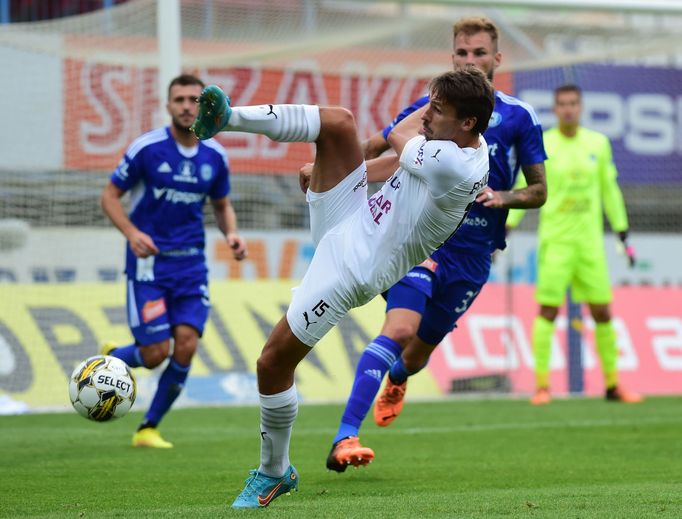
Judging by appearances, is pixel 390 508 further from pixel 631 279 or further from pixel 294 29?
pixel 631 279

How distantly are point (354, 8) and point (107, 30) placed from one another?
9.09 feet

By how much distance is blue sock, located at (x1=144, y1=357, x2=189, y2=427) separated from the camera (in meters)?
8.10

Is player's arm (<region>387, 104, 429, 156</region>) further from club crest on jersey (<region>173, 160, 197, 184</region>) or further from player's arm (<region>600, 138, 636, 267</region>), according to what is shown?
player's arm (<region>600, 138, 636, 267</region>)

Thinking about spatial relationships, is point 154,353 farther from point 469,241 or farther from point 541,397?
point 541,397

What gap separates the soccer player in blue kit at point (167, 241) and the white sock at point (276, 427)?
311cm

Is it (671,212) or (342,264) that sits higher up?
(342,264)

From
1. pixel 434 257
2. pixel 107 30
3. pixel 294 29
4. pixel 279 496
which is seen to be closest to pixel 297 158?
pixel 294 29

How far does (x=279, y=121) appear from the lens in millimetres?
4656

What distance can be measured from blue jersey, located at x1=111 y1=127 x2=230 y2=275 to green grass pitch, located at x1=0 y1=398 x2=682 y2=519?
4.61ft

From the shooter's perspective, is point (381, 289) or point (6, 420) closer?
point (381, 289)

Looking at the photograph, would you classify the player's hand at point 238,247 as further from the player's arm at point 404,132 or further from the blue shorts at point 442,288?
the player's arm at point 404,132

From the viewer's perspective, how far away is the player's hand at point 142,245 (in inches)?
310

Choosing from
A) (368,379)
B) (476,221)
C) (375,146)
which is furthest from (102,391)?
(476,221)

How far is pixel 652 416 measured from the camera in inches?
395
